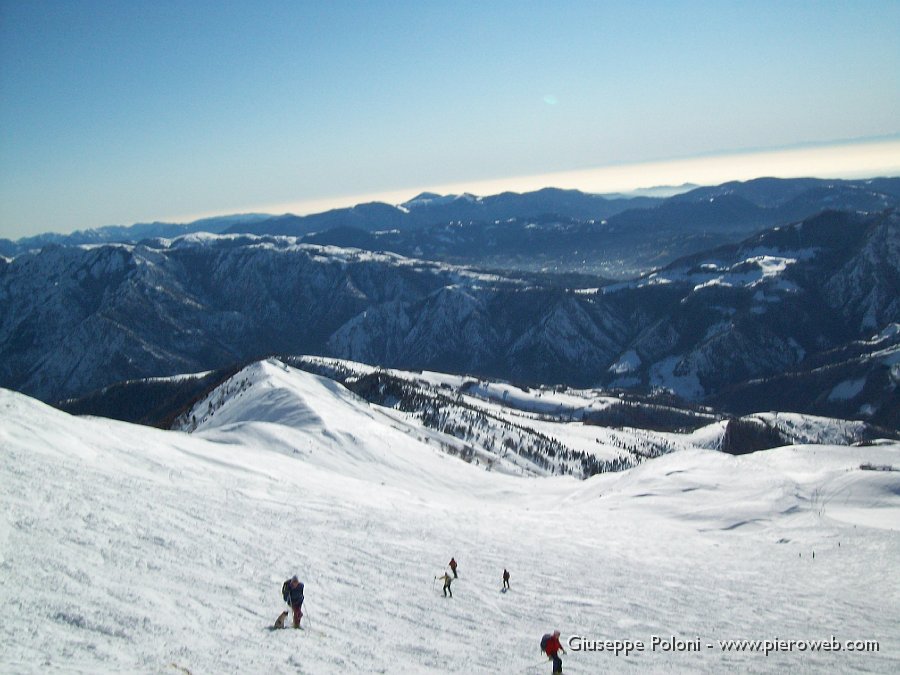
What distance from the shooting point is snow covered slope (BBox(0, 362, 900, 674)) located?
21.0 meters

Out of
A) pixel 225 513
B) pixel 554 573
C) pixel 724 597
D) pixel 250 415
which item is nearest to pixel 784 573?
pixel 724 597

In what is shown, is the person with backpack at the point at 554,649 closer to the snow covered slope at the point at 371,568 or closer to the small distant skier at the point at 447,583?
the snow covered slope at the point at 371,568

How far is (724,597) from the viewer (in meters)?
34.3

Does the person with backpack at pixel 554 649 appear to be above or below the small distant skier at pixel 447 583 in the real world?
above

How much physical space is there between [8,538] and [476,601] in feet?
69.5

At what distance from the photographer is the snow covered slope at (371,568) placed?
20984 millimetres

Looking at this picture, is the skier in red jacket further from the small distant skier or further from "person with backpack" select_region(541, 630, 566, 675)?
the small distant skier

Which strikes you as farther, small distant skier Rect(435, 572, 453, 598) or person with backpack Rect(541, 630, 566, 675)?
small distant skier Rect(435, 572, 453, 598)

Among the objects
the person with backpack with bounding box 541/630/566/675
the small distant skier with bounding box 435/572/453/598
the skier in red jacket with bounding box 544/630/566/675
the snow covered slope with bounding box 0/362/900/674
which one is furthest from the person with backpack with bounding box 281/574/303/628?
the skier in red jacket with bounding box 544/630/566/675

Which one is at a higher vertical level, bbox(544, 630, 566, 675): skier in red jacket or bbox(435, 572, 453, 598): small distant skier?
bbox(544, 630, 566, 675): skier in red jacket

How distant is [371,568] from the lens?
32.0 m

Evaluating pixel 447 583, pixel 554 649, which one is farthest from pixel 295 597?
pixel 554 649

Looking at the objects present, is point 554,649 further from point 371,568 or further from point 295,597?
point 371,568

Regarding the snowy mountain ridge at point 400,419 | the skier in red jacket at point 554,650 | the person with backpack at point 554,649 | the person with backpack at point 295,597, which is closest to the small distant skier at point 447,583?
the person with backpack at point 554,649
